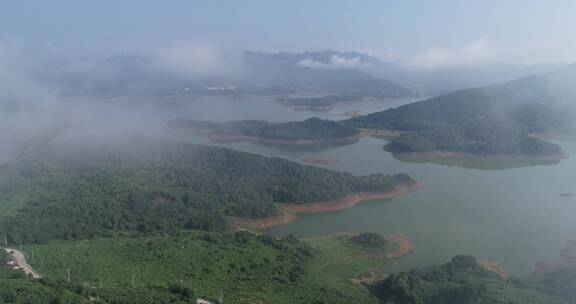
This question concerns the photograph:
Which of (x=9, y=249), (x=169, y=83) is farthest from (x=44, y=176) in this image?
(x=169, y=83)

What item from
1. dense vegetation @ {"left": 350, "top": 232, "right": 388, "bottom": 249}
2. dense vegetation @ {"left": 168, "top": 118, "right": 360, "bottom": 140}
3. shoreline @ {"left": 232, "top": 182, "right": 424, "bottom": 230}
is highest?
dense vegetation @ {"left": 168, "top": 118, "right": 360, "bottom": 140}

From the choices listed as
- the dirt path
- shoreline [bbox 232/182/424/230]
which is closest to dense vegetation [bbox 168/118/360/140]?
shoreline [bbox 232/182/424/230]

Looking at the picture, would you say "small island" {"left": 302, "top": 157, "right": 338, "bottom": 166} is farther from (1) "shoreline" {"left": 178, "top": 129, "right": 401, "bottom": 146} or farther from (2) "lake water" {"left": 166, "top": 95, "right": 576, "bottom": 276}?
(1) "shoreline" {"left": 178, "top": 129, "right": 401, "bottom": 146}

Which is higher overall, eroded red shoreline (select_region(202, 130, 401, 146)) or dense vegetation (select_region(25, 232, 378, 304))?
eroded red shoreline (select_region(202, 130, 401, 146))

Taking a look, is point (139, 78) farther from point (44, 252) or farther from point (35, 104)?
point (44, 252)

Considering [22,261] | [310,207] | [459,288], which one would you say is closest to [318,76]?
[310,207]

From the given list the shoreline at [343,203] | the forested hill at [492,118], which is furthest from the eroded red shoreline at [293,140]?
the shoreline at [343,203]

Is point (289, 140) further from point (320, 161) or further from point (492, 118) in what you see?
point (492, 118)

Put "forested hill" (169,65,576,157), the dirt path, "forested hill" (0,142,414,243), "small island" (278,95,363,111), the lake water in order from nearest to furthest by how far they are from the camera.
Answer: the dirt path < the lake water < "forested hill" (0,142,414,243) < "forested hill" (169,65,576,157) < "small island" (278,95,363,111)
